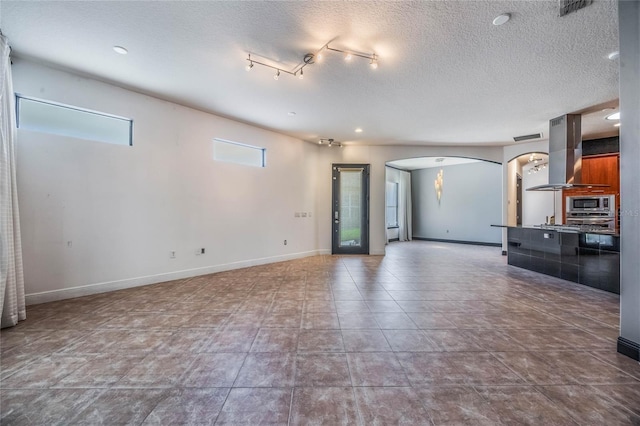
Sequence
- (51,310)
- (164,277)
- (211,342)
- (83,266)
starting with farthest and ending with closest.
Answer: (164,277) < (83,266) < (51,310) < (211,342)

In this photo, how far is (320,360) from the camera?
2.11m

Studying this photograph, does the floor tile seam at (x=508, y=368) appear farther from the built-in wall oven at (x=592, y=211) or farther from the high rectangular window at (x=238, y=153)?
the built-in wall oven at (x=592, y=211)

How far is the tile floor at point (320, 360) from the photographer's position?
5.19ft

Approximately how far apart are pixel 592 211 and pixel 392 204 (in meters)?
5.88

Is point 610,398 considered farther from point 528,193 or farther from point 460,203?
point 460,203

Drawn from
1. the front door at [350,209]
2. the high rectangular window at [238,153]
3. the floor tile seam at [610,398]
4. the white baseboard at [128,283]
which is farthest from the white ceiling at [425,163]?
the floor tile seam at [610,398]

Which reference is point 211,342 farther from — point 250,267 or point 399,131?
point 399,131

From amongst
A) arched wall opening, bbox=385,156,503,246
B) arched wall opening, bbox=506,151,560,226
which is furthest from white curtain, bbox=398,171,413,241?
arched wall opening, bbox=506,151,560,226

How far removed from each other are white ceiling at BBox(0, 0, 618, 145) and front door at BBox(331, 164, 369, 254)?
2.59m

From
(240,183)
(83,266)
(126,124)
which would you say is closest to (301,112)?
(240,183)

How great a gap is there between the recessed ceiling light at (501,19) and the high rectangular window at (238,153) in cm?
463

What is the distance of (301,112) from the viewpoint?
4.87m

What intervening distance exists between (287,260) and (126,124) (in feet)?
13.6

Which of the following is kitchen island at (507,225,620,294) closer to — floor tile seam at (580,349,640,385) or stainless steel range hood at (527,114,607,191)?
stainless steel range hood at (527,114,607,191)
